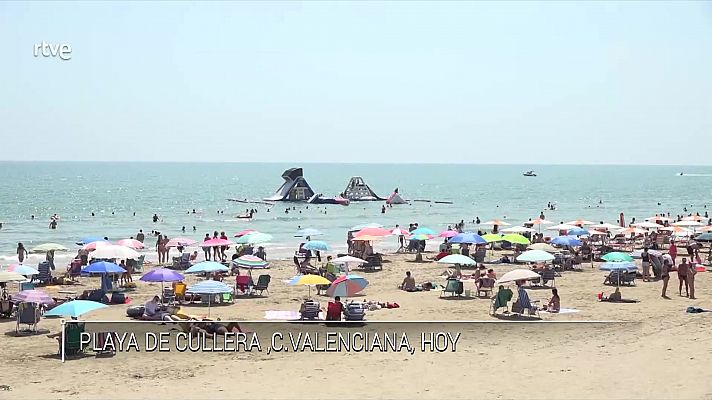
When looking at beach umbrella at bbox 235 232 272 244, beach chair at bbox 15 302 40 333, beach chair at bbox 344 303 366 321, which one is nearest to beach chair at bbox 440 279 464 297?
beach chair at bbox 344 303 366 321

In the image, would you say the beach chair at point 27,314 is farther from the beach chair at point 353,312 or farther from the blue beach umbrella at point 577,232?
the blue beach umbrella at point 577,232

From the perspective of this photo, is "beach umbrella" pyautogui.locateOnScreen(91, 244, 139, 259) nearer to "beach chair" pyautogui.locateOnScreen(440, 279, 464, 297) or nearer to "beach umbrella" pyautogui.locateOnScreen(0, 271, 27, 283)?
"beach umbrella" pyautogui.locateOnScreen(0, 271, 27, 283)

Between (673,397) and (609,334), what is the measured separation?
14.6 ft

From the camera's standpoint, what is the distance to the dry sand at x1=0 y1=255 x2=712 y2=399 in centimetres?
1116

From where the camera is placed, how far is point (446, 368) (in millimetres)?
12547

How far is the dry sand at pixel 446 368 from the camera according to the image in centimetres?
1116

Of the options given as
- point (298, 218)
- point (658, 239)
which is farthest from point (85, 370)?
point (298, 218)

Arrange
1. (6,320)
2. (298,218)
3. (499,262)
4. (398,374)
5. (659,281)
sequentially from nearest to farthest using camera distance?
(398,374)
(6,320)
(659,281)
(499,262)
(298,218)

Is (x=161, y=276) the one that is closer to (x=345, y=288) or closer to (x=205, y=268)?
(x=205, y=268)

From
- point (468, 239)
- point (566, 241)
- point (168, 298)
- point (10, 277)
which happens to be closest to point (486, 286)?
point (468, 239)

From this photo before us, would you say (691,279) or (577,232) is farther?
(577,232)

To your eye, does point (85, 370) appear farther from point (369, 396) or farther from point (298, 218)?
point (298, 218)

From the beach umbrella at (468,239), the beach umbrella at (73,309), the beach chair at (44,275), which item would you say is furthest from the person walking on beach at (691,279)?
the beach chair at (44,275)

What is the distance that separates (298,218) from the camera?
2366 inches
